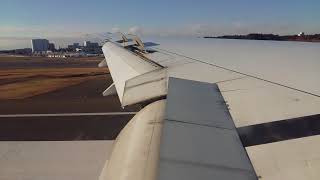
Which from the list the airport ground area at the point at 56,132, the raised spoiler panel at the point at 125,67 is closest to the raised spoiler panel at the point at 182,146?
the raised spoiler panel at the point at 125,67

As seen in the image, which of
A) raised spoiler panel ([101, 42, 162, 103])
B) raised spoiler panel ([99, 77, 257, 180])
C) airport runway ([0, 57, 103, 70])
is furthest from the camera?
airport runway ([0, 57, 103, 70])

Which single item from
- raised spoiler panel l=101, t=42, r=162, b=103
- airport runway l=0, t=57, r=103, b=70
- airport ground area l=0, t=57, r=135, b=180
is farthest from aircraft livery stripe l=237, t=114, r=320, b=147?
airport runway l=0, t=57, r=103, b=70

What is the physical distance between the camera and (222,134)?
5.67 ft

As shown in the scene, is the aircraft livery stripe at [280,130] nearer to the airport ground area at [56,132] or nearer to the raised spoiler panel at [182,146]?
the raised spoiler panel at [182,146]

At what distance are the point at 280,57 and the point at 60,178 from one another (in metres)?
4.18

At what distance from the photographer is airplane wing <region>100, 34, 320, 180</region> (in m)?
1.44

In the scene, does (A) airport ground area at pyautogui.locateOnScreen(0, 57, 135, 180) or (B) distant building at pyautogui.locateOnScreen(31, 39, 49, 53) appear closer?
(A) airport ground area at pyautogui.locateOnScreen(0, 57, 135, 180)

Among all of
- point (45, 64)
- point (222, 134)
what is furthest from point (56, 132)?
point (45, 64)

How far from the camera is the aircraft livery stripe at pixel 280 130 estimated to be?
5.49 feet

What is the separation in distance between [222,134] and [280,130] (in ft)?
1.04

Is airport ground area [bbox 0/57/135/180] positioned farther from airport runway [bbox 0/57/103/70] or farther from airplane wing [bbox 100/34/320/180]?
airport runway [bbox 0/57/103/70]

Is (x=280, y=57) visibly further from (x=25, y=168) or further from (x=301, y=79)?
(x=25, y=168)

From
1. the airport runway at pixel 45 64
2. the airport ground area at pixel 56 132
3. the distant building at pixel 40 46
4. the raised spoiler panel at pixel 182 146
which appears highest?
the raised spoiler panel at pixel 182 146

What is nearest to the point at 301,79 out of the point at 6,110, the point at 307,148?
the point at 307,148
